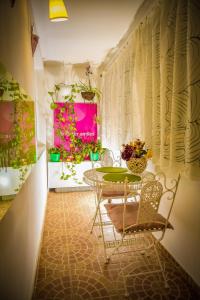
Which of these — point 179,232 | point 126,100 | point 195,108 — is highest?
point 126,100

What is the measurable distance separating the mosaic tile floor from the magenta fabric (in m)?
2.12

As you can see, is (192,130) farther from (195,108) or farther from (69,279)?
(69,279)

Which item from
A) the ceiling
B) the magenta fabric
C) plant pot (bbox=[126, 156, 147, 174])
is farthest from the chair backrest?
the magenta fabric

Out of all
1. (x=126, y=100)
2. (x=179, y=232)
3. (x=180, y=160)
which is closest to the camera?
(x=180, y=160)

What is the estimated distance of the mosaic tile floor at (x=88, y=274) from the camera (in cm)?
164

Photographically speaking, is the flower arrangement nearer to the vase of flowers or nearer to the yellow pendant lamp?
the vase of flowers

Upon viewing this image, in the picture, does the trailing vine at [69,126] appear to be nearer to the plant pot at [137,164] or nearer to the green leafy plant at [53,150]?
the green leafy plant at [53,150]

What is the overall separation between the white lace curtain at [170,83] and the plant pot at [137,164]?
0.13 meters

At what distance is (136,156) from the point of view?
2162mm

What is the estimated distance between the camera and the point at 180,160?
5.51ft

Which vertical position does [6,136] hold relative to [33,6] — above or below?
below

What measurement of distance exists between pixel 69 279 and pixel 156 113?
170 cm

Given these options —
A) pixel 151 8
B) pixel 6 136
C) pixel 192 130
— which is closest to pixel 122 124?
pixel 151 8

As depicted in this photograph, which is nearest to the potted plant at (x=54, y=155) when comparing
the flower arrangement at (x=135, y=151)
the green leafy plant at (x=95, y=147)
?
the green leafy plant at (x=95, y=147)
